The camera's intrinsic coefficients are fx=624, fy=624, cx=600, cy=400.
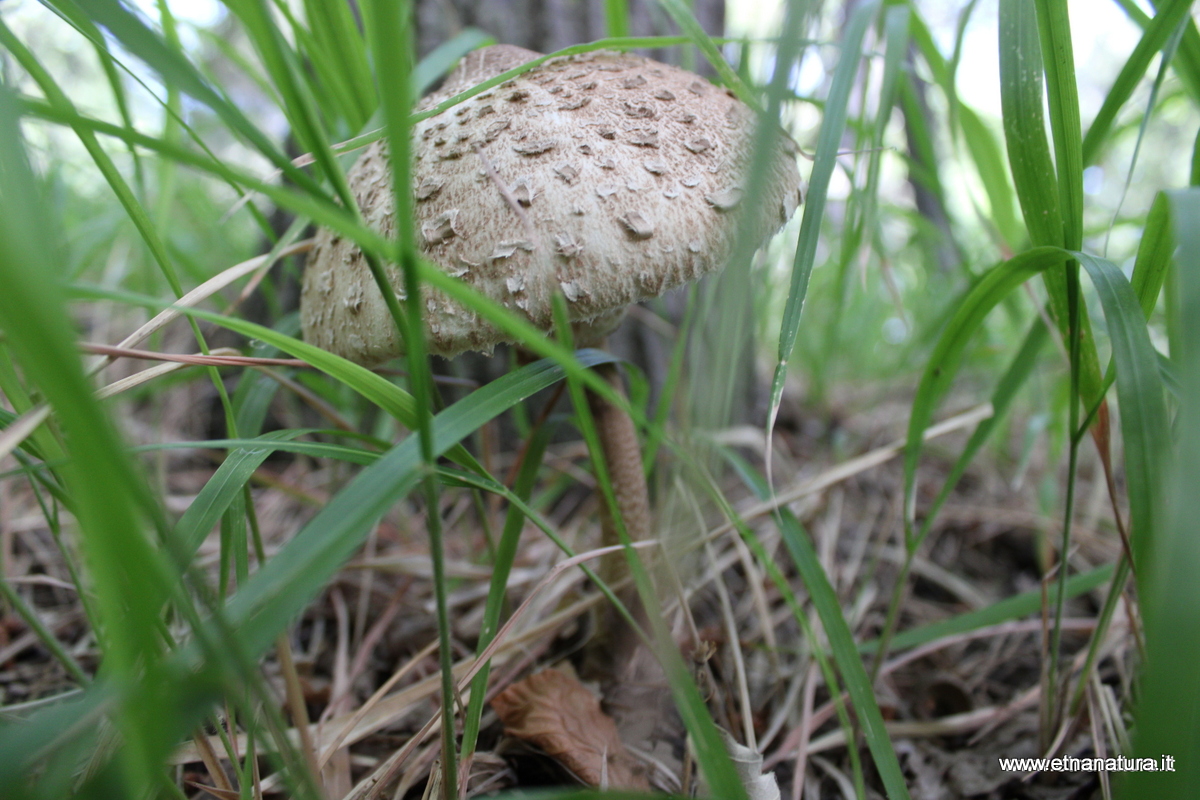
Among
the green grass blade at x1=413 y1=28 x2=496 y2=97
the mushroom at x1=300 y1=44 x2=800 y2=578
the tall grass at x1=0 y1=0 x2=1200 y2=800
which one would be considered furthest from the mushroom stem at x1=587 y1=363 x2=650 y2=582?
the green grass blade at x1=413 y1=28 x2=496 y2=97

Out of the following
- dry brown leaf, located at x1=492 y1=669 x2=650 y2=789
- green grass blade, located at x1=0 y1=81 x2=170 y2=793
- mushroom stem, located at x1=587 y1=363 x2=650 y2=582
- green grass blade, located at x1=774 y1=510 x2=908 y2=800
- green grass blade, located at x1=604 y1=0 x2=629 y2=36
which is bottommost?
dry brown leaf, located at x1=492 y1=669 x2=650 y2=789

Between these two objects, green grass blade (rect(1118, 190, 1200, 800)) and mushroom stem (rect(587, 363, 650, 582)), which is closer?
green grass blade (rect(1118, 190, 1200, 800))

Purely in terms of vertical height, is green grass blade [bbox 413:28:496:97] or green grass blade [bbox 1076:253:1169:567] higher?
green grass blade [bbox 413:28:496:97]

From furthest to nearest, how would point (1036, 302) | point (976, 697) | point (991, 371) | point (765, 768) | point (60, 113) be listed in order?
point (991, 371)
point (976, 697)
point (765, 768)
point (1036, 302)
point (60, 113)

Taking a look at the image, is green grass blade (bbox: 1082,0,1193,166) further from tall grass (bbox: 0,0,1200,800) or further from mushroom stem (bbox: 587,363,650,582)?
mushroom stem (bbox: 587,363,650,582)

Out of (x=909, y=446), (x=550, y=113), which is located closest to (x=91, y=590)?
(x=550, y=113)

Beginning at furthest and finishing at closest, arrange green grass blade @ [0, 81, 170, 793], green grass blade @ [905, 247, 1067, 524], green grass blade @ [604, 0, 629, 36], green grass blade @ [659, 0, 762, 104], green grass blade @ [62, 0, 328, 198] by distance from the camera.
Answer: green grass blade @ [604, 0, 629, 36]
green grass blade @ [659, 0, 762, 104]
green grass blade @ [905, 247, 1067, 524]
green grass blade @ [62, 0, 328, 198]
green grass blade @ [0, 81, 170, 793]

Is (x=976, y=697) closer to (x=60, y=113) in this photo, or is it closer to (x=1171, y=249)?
(x=1171, y=249)
